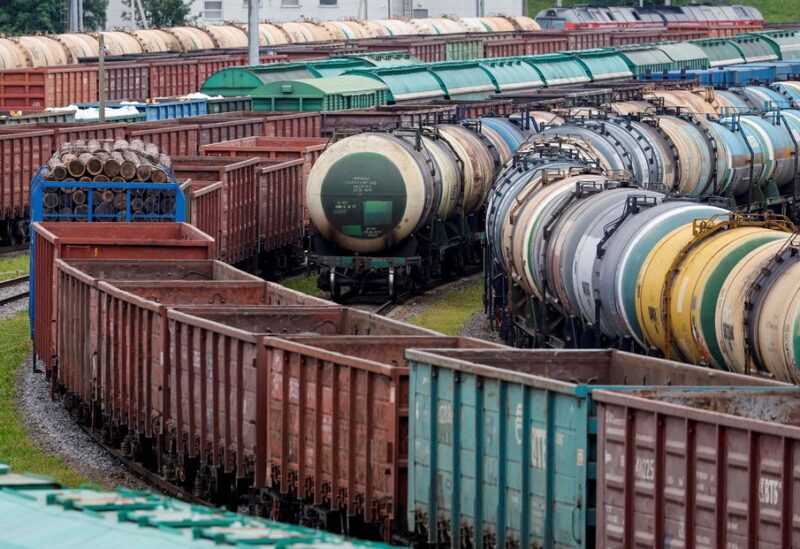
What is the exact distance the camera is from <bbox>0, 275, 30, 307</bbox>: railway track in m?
31.9

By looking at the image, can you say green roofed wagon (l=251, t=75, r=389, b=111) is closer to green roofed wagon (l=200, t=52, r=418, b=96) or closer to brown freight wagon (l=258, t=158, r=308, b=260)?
green roofed wagon (l=200, t=52, r=418, b=96)

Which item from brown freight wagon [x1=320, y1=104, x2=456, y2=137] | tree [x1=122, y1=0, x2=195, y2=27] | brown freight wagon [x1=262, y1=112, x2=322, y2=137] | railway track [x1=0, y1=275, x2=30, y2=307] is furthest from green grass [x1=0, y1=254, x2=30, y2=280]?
tree [x1=122, y1=0, x2=195, y2=27]

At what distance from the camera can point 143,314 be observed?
19016 mm

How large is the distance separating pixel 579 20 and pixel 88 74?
5893 cm

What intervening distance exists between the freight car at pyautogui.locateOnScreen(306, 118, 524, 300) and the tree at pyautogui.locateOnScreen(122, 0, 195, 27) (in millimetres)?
81879

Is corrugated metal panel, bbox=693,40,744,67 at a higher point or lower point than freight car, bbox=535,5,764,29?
lower

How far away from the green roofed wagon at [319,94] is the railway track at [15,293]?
1922cm

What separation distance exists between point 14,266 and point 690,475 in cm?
2752

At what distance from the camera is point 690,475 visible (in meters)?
11.6

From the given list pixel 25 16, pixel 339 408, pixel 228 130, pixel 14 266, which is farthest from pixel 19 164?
pixel 25 16

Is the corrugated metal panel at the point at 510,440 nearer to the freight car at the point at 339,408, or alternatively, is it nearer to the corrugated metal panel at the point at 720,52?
the freight car at the point at 339,408

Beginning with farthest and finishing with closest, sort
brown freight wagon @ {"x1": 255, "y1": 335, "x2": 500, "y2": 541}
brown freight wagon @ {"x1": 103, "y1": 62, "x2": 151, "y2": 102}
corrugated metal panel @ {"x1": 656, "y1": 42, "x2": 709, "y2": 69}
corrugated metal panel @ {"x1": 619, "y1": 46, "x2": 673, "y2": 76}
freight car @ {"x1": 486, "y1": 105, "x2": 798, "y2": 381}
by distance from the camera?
corrugated metal panel @ {"x1": 656, "y1": 42, "x2": 709, "y2": 69} → corrugated metal panel @ {"x1": 619, "y1": 46, "x2": 673, "y2": 76} → brown freight wagon @ {"x1": 103, "y1": 62, "x2": 151, "y2": 102} → freight car @ {"x1": 486, "y1": 105, "x2": 798, "y2": 381} → brown freight wagon @ {"x1": 255, "y1": 335, "x2": 500, "y2": 541}

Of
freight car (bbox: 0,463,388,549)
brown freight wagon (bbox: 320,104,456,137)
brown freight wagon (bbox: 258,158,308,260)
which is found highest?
brown freight wagon (bbox: 320,104,456,137)

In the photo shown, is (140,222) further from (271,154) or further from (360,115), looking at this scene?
(360,115)
